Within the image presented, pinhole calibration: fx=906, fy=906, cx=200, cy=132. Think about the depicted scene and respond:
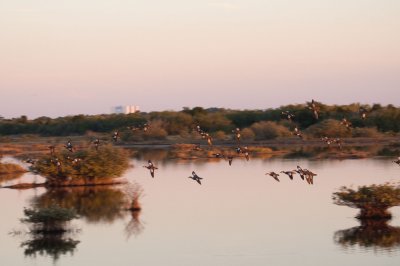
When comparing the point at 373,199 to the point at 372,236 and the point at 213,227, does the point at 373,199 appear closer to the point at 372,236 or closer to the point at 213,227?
the point at 372,236

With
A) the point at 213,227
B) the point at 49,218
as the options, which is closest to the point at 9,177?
the point at 49,218

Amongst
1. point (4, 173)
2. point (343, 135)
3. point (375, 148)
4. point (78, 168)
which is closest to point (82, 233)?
point (78, 168)

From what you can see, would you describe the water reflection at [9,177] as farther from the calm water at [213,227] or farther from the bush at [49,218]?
the bush at [49,218]

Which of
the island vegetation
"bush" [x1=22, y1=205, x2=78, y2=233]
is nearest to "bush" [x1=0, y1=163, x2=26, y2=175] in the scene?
the island vegetation

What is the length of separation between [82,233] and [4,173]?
2365 centimetres

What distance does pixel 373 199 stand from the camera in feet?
104

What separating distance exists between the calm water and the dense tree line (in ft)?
130

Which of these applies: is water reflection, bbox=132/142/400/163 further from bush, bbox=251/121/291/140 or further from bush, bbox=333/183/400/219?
bush, bbox=333/183/400/219

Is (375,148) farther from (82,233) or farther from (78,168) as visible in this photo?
(82,233)

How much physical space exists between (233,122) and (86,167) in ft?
195

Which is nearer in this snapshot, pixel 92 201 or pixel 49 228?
pixel 49 228

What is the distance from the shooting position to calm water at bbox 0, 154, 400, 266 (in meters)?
27.2

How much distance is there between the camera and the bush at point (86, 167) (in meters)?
45.6

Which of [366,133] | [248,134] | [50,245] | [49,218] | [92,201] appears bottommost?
[50,245]
